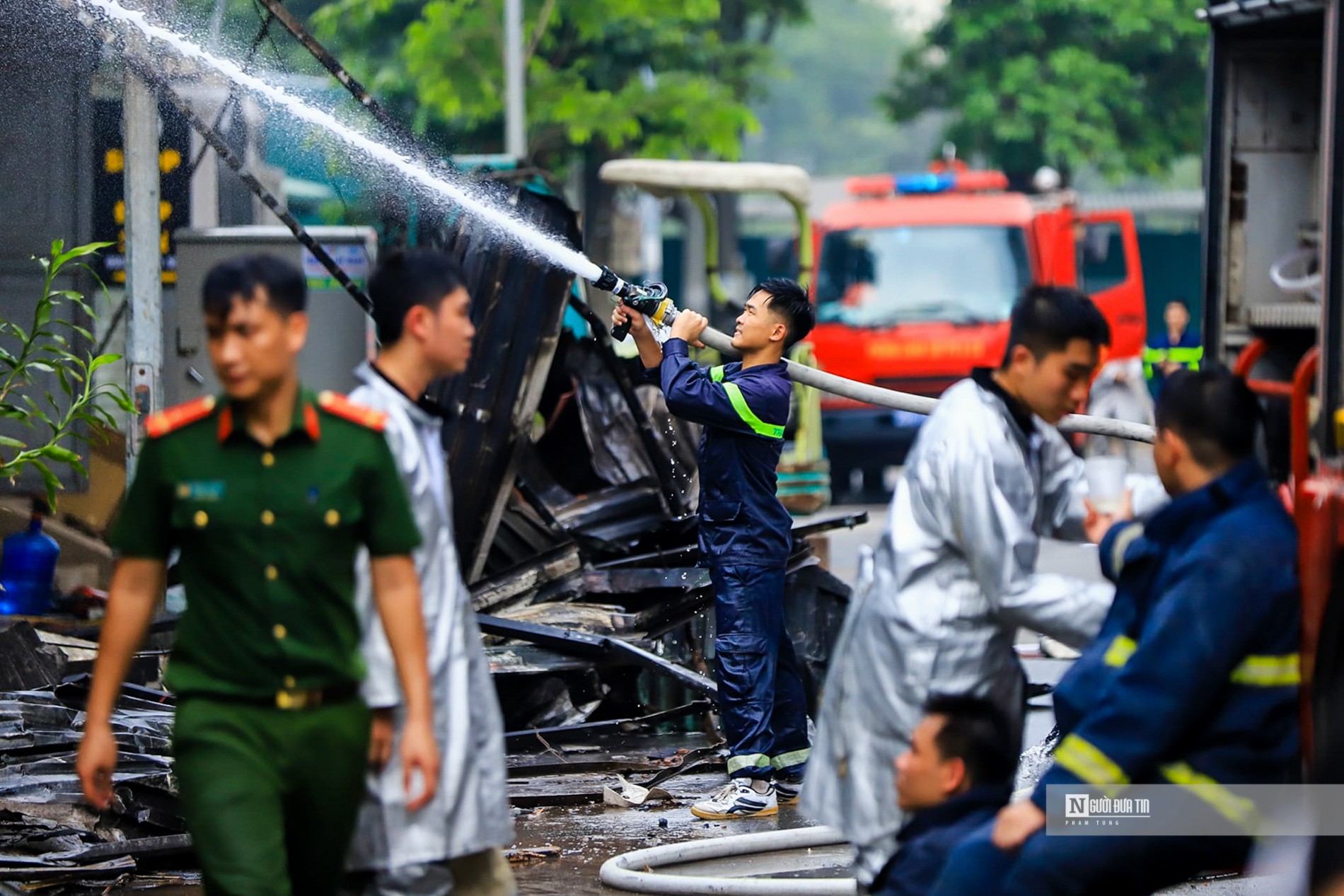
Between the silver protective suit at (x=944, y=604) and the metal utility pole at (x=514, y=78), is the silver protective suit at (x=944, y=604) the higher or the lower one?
the lower one

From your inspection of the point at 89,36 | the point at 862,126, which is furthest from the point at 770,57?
the point at 862,126

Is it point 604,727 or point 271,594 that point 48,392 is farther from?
point 271,594

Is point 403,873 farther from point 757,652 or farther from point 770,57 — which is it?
point 770,57

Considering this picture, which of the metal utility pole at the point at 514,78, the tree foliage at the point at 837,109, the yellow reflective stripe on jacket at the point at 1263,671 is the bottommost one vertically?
the yellow reflective stripe on jacket at the point at 1263,671

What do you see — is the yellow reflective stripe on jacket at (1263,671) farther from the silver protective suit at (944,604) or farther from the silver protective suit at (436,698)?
the silver protective suit at (436,698)

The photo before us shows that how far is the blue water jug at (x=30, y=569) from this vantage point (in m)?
8.93

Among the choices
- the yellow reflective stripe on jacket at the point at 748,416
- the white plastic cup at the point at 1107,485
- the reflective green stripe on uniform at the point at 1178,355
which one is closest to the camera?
the white plastic cup at the point at 1107,485

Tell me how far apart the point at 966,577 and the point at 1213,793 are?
66cm

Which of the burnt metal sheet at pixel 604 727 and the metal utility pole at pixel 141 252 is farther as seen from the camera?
the metal utility pole at pixel 141 252

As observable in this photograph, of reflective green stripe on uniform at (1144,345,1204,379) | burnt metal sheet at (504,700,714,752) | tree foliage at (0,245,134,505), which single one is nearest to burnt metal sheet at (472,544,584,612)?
burnt metal sheet at (504,700,714,752)

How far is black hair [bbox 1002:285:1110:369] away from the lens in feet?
12.2

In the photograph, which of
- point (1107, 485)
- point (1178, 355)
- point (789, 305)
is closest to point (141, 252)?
point (789, 305)

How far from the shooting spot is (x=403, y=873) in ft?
11.5

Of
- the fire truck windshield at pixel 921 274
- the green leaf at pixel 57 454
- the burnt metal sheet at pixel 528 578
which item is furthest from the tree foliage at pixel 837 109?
the green leaf at pixel 57 454
